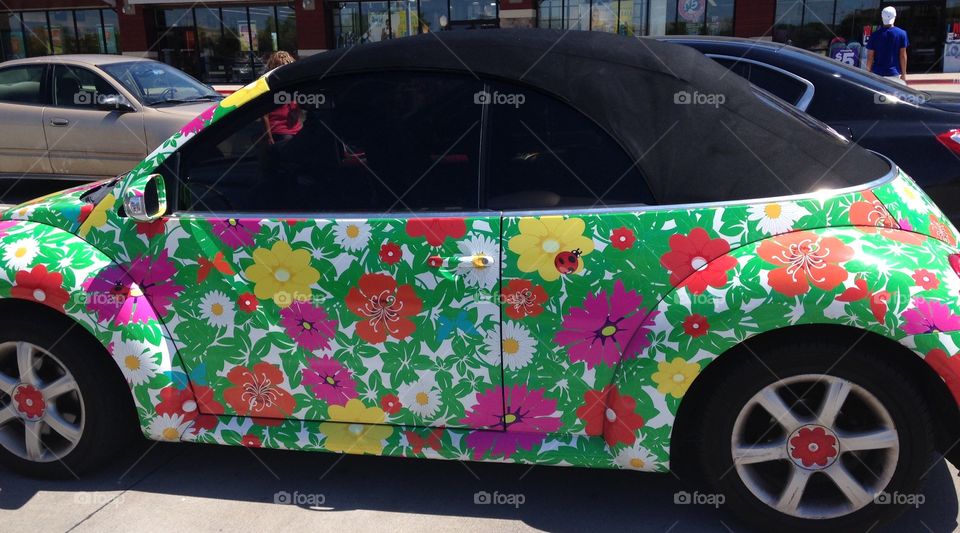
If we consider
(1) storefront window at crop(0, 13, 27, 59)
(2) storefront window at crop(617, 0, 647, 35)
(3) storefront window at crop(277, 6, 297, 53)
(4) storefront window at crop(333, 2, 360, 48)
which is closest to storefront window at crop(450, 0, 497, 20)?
(4) storefront window at crop(333, 2, 360, 48)

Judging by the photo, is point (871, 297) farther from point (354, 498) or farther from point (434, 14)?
point (434, 14)

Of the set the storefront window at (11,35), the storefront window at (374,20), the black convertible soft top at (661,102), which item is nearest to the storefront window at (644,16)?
the storefront window at (374,20)

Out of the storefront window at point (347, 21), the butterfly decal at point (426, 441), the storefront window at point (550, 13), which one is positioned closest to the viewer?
the butterfly decal at point (426, 441)

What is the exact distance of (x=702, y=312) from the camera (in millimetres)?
2592

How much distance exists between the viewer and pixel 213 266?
2975mm

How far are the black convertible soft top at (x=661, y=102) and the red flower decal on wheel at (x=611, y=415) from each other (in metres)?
0.71

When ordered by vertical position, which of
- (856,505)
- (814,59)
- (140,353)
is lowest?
(856,505)

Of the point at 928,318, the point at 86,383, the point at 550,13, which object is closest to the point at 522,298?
the point at 928,318

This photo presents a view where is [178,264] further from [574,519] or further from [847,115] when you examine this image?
[847,115]

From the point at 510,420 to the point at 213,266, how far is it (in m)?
1.25

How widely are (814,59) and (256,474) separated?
4.35 m

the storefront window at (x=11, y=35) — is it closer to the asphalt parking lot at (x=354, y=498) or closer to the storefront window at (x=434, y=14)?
the storefront window at (x=434, y=14)

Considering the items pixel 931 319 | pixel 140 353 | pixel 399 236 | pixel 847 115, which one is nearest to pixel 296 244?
pixel 399 236

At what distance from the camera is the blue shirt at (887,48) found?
9.85 m
